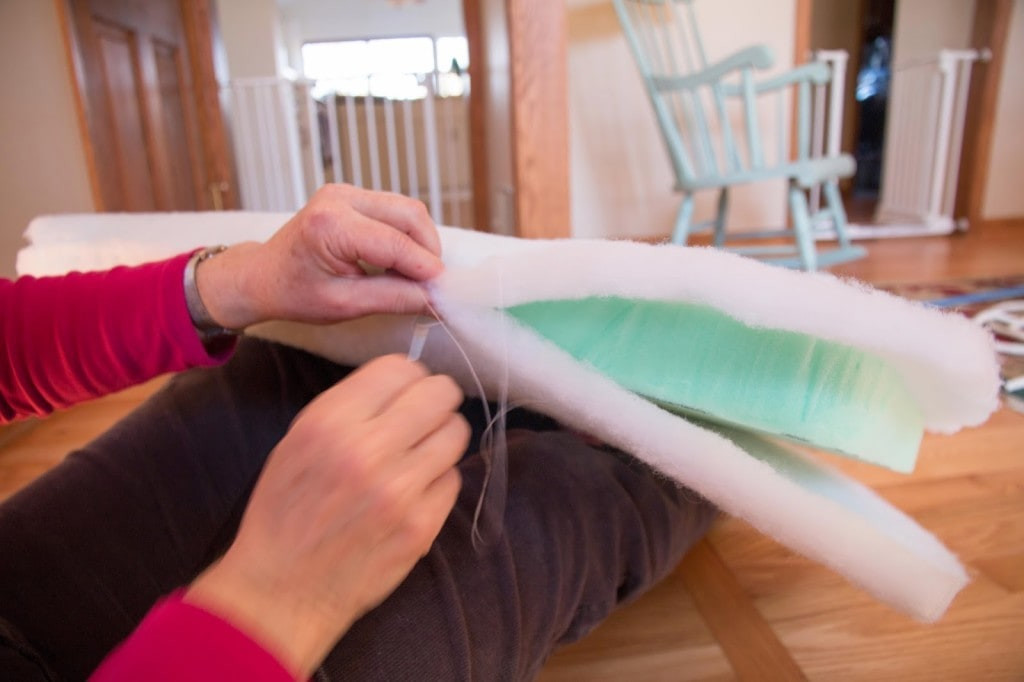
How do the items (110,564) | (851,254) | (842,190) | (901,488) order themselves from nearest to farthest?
(110,564) → (901,488) → (851,254) → (842,190)

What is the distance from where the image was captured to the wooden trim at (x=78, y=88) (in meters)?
1.49

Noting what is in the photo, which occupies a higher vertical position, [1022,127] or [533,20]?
[533,20]

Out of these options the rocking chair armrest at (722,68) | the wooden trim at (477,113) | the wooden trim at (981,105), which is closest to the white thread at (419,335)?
the rocking chair armrest at (722,68)

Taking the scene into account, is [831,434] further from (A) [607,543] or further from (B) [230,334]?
(B) [230,334]

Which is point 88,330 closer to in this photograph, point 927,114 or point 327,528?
point 327,528

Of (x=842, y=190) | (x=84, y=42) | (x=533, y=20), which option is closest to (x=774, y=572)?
(x=533, y=20)

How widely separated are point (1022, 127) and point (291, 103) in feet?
9.41

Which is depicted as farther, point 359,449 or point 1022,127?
point 1022,127

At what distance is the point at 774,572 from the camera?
55 centimetres

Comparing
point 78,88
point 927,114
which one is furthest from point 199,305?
point 927,114

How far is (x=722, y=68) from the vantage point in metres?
1.53

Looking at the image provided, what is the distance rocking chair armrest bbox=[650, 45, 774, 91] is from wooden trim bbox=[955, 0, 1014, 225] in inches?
60.5

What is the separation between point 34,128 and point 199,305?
149cm

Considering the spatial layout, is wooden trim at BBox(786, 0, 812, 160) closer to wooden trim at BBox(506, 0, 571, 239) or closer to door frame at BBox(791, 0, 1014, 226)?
door frame at BBox(791, 0, 1014, 226)
